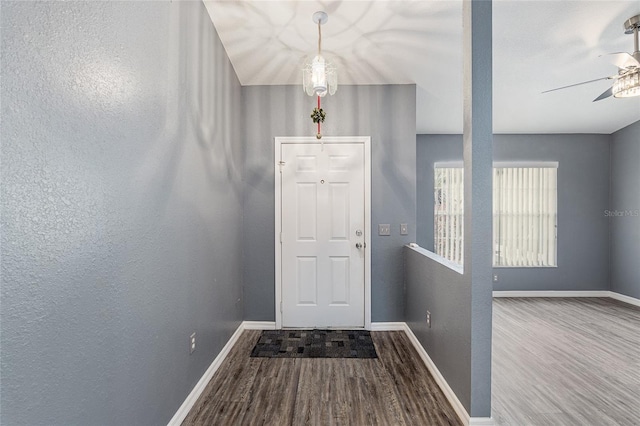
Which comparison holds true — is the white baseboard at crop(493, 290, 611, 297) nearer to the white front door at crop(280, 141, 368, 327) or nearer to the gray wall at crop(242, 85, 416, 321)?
the gray wall at crop(242, 85, 416, 321)

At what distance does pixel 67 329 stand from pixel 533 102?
15.6 feet

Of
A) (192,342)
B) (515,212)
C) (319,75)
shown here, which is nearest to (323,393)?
(192,342)

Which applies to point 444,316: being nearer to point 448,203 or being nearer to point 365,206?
point 365,206

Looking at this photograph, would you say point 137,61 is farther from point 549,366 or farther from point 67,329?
point 549,366

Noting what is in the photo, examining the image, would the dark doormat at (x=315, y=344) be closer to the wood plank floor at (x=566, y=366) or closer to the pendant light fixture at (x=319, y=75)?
the wood plank floor at (x=566, y=366)

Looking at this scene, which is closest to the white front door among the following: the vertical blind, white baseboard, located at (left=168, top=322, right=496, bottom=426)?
white baseboard, located at (left=168, top=322, right=496, bottom=426)

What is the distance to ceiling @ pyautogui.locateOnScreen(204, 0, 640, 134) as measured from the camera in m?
2.38

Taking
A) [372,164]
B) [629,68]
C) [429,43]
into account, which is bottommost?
[372,164]

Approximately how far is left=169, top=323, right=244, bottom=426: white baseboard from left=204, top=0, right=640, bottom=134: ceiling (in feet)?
8.93

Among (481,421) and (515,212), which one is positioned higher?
(515,212)

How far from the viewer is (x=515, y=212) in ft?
15.7

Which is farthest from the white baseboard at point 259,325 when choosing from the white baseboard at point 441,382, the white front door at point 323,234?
the white baseboard at point 441,382

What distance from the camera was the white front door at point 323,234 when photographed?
3.38 m

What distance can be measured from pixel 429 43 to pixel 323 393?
3.03 m
